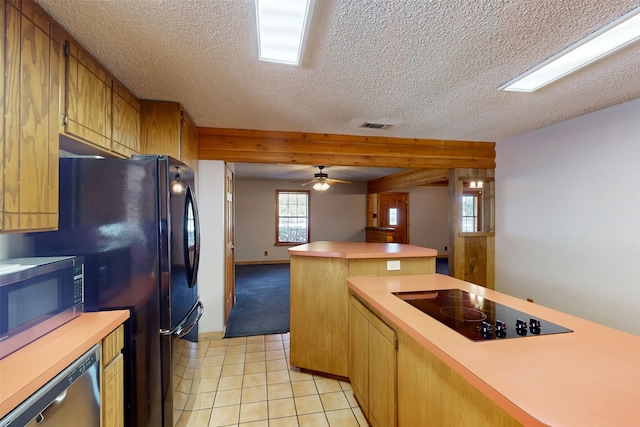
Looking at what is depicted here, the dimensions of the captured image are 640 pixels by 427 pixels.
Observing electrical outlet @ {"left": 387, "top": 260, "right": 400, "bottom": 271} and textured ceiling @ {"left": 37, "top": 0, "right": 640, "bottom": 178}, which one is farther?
electrical outlet @ {"left": 387, "top": 260, "right": 400, "bottom": 271}

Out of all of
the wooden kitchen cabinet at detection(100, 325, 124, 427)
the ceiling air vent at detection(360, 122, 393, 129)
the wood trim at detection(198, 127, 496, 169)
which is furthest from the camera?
the wood trim at detection(198, 127, 496, 169)

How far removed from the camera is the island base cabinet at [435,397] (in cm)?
92

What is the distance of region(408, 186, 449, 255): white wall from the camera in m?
8.18

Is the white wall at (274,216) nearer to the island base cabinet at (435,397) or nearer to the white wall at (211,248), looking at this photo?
the white wall at (211,248)

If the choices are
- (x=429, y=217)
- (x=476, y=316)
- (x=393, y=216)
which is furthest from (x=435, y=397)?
(x=429, y=217)

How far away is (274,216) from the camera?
773 centimetres

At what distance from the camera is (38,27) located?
1314mm

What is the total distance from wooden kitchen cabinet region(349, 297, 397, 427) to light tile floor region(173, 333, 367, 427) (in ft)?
0.71

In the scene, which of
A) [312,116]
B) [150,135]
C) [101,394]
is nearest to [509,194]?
[312,116]

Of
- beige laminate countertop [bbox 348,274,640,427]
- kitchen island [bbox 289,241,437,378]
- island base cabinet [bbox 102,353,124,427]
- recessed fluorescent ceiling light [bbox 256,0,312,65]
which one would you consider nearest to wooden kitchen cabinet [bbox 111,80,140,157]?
recessed fluorescent ceiling light [bbox 256,0,312,65]

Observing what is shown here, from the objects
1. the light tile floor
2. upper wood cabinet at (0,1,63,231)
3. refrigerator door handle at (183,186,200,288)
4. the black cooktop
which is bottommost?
the light tile floor

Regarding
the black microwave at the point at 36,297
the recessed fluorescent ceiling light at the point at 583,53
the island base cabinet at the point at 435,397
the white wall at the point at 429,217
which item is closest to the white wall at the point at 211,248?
the black microwave at the point at 36,297

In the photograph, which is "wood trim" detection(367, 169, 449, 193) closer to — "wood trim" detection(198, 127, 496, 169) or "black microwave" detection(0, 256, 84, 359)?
"wood trim" detection(198, 127, 496, 169)

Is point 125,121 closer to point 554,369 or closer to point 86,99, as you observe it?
point 86,99
